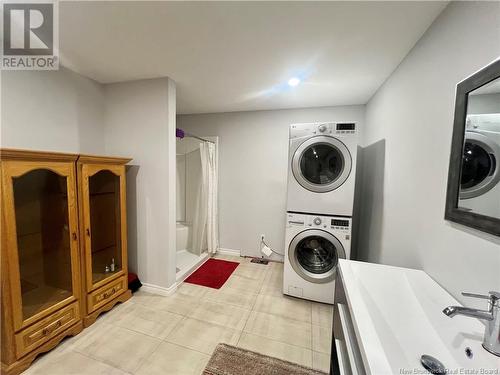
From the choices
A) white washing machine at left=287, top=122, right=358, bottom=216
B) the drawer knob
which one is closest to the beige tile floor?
the drawer knob

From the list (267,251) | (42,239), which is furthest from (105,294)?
(267,251)

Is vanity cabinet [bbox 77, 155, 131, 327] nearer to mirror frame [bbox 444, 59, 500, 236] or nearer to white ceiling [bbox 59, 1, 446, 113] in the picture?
white ceiling [bbox 59, 1, 446, 113]

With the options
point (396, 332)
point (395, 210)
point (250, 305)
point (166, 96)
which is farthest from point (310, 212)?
point (166, 96)

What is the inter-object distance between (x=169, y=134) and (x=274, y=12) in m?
1.41

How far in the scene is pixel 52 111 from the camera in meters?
1.85

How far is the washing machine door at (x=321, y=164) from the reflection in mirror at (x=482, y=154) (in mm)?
→ 1033

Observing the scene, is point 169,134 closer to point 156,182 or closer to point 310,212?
point 156,182

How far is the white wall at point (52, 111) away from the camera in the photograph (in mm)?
1584

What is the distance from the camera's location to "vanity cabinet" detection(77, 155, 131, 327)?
170 cm

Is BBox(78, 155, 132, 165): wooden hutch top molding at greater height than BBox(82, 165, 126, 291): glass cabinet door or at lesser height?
greater

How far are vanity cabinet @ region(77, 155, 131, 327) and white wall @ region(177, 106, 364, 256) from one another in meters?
1.53

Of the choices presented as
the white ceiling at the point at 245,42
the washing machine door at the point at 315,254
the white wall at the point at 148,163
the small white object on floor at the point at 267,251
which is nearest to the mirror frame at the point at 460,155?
the white ceiling at the point at 245,42

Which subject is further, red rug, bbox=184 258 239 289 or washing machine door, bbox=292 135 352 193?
red rug, bbox=184 258 239 289

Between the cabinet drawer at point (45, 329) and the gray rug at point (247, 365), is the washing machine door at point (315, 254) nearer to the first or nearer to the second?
the gray rug at point (247, 365)
